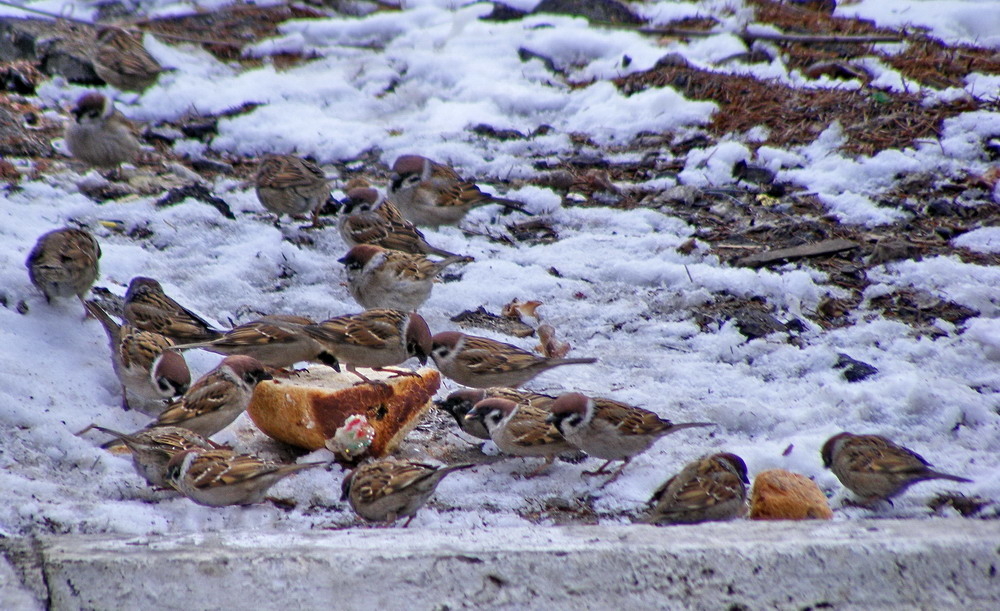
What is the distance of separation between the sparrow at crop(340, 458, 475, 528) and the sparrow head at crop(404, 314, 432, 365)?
1.18 metres

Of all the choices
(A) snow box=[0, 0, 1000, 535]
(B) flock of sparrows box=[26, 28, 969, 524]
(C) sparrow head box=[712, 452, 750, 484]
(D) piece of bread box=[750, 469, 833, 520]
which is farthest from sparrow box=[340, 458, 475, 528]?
(D) piece of bread box=[750, 469, 833, 520]

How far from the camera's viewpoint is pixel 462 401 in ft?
15.0

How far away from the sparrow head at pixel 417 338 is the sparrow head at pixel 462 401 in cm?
38

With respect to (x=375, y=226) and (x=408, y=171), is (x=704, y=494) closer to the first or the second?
(x=375, y=226)

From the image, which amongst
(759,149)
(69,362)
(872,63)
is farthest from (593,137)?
(69,362)

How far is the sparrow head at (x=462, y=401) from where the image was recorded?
14.9 feet

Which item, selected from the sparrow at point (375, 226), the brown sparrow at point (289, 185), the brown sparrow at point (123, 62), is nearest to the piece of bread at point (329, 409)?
the sparrow at point (375, 226)

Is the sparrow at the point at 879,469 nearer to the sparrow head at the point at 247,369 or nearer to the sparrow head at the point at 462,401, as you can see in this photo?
the sparrow head at the point at 462,401

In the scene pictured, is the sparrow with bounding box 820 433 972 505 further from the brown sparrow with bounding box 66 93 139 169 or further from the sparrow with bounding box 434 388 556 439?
the brown sparrow with bounding box 66 93 139 169

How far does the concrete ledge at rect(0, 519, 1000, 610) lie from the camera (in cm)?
260

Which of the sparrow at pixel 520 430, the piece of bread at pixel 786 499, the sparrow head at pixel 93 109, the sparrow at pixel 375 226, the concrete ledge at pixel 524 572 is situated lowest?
the sparrow at pixel 375 226

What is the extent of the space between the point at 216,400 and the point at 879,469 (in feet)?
8.78

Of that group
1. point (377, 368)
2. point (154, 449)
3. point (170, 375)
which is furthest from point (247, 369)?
point (377, 368)

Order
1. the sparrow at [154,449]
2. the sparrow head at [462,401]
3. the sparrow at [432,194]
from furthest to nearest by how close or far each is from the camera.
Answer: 1. the sparrow at [432,194]
2. the sparrow head at [462,401]
3. the sparrow at [154,449]
